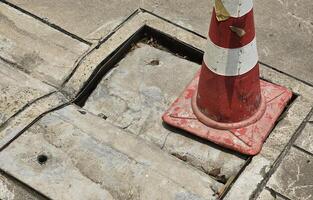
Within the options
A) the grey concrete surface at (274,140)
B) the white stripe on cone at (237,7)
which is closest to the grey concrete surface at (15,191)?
the grey concrete surface at (274,140)

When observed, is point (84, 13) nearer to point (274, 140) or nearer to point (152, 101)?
point (152, 101)

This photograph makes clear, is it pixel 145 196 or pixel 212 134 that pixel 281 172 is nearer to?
pixel 212 134

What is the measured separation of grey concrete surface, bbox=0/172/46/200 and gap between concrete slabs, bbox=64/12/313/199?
A: 65 centimetres

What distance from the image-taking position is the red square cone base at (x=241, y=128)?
269 cm

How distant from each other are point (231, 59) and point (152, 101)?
0.62m

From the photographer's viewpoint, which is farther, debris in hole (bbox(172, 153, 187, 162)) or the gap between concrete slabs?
debris in hole (bbox(172, 153, 187, 162))

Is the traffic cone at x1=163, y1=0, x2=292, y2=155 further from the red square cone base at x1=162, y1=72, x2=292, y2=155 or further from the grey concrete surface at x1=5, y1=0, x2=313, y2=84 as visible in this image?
the grey concrete surface at x1=5, y1=0, x2=313, y2=84

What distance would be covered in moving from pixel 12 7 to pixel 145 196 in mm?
1744

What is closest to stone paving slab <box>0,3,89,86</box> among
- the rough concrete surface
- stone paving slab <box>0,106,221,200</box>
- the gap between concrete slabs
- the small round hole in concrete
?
the gap between concrete slabs

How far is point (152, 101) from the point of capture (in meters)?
2.97

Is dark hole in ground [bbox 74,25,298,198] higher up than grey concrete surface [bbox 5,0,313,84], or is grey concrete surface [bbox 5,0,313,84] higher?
grey concrete surface [bbox 5,0,313,84]

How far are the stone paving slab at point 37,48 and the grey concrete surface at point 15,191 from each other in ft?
2.29

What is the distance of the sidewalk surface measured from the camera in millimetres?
2537

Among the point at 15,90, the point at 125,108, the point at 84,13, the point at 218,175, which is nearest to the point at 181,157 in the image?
the point at 218,175
